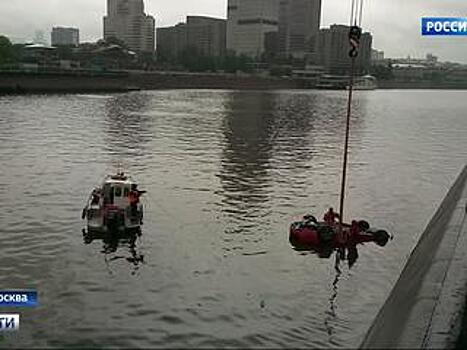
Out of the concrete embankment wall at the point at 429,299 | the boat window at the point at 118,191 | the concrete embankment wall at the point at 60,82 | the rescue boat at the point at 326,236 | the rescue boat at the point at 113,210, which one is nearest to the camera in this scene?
the concrete embankment wall at the point at 429,299

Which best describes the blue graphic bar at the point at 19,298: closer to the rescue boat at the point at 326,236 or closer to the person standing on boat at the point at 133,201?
the person standing on boat at the point at 133,201

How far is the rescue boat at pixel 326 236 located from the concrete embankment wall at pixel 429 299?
190 cm

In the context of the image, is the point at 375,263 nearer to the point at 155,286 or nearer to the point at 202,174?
the point at 155,286

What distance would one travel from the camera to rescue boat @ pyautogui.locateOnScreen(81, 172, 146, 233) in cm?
2545

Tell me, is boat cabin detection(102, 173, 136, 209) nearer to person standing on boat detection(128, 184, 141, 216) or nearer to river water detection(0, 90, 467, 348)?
person standing on boat detection(128, 184, 141, 216)

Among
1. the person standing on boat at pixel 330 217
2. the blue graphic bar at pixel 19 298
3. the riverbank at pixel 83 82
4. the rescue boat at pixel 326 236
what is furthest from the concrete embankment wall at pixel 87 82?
the blue graphic bar at pixel 19 298

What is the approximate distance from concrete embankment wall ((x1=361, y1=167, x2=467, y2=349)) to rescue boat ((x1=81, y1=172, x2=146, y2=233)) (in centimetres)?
1166

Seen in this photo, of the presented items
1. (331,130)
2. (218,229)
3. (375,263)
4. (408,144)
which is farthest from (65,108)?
(375,263)

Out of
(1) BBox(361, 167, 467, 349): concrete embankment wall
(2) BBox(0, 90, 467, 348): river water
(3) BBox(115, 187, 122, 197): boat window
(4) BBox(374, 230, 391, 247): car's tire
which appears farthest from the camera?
(4) BBox(374, 230, 391, 247): car's tire

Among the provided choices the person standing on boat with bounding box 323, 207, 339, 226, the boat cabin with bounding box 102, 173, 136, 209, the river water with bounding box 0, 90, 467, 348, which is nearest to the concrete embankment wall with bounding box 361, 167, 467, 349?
the river water with bounding box 0, 90, 467, 348

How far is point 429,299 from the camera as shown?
16625mm

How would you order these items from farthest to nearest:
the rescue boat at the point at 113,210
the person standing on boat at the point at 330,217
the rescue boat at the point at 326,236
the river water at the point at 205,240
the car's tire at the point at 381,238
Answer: the car's tire at the point at 381,238, the person standing on boat at the point at 330,217, the rescue boat at the point at 113,210, the rescue boat at the point at 326,236, the river water at the point at 205,240

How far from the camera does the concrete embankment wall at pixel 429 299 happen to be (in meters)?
14.4

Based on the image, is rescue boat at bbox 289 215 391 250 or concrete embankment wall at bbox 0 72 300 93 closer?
rescue boat at bbox 289 215 391 250
